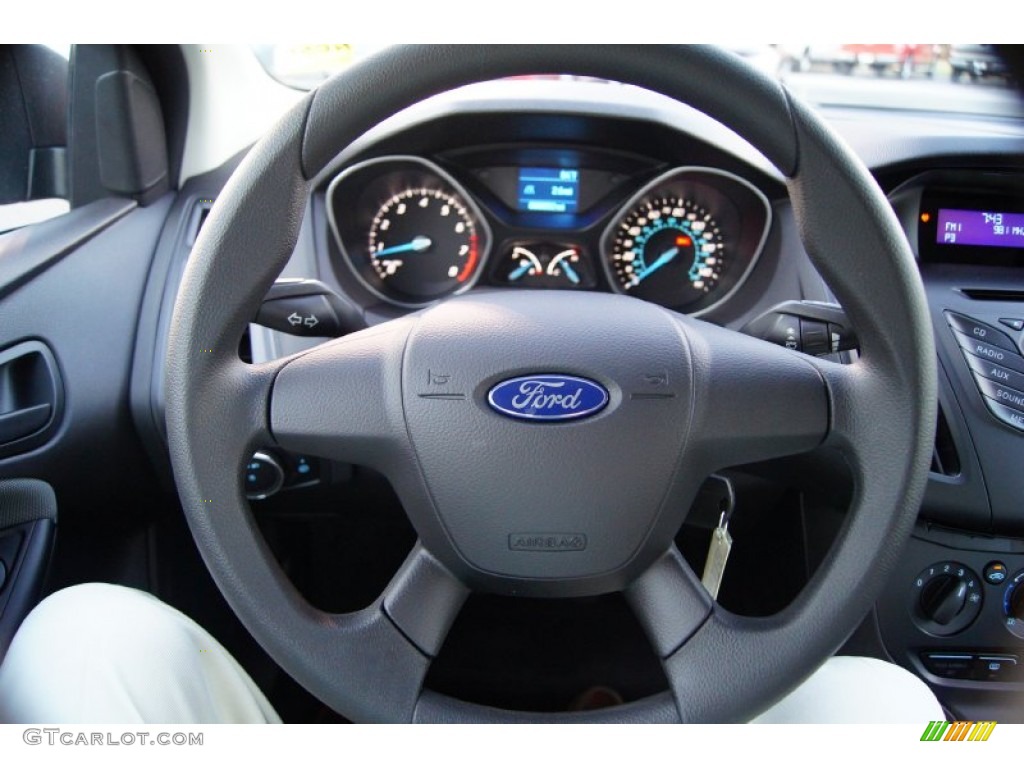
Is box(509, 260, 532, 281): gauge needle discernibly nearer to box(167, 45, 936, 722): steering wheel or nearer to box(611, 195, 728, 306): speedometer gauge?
box(611, 195, 728, 306): speedometer gauge

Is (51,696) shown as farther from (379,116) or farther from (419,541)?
(379,116)

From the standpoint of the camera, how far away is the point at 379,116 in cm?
78

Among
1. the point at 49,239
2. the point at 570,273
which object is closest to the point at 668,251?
the point at 570,273

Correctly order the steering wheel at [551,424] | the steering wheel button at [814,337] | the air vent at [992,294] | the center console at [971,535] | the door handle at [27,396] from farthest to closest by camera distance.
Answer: the air vent at [992,294] < the center console at [971,535] < the door handle at [27,396] < the steering wheel button at [814,337] < the steering wheel at [551,424]

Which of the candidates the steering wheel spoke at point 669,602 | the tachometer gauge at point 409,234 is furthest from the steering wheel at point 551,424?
the tachometer gauge at point 409,234

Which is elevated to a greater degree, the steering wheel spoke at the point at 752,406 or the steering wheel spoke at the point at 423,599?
the steering wheel spoke at the point at 752,406

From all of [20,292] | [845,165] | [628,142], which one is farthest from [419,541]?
[628,142]

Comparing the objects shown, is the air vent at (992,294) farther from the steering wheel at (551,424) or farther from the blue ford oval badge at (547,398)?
the blue ford oval badge at (547,398)

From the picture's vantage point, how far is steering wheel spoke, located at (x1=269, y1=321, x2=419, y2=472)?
0.83 m

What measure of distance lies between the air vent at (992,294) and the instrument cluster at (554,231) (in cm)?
34

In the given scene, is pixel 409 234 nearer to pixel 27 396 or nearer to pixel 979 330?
pixel 27 396

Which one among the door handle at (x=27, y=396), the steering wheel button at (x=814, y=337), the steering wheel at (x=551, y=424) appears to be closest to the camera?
the steering wheel at (x=551, y=424)

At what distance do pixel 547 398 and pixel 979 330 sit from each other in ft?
2.96

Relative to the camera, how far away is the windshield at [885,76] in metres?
1.38
